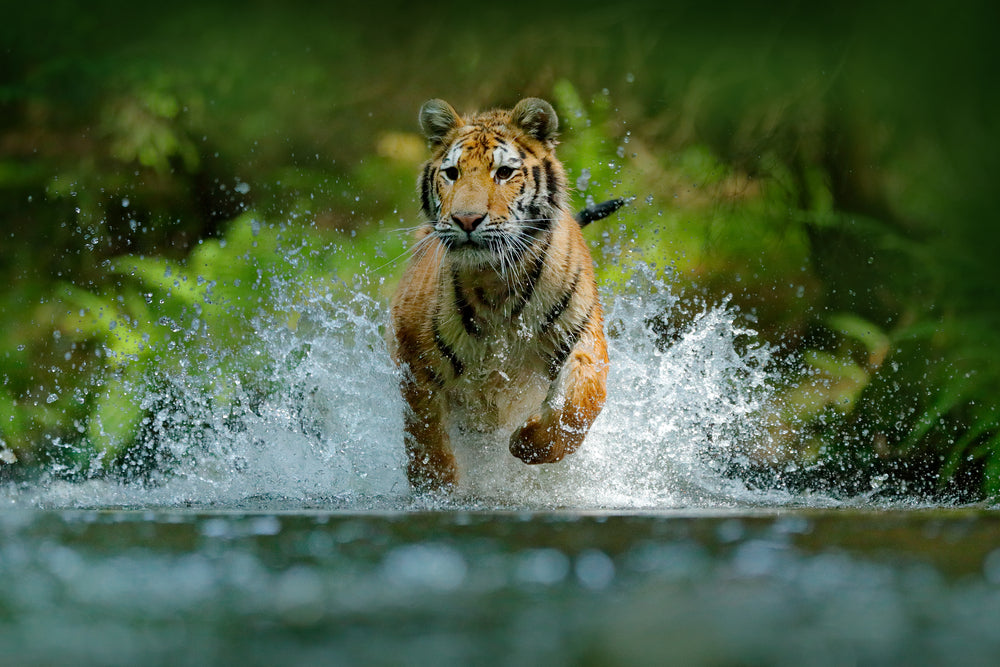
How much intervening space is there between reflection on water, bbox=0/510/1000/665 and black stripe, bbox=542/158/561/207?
162 cm

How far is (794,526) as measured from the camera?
182 cm

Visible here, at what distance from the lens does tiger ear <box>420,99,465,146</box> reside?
11.3ft

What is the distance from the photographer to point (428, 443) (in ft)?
11.0

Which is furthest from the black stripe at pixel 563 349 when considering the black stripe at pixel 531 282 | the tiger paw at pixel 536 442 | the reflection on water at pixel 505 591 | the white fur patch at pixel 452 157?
the reflection on water at pixel 505 591

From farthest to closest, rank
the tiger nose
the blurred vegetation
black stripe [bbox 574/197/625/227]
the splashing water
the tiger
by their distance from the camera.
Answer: the blurred vegetation → black stripe [bbox 574/197/625/227] → the splashing water → the tiger → the tiger nose

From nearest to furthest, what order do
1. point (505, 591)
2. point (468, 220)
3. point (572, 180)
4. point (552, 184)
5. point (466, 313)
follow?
point (505, 591)
point (468, 220)
point (466, 313)
point (552, 184)
point (572, 180)

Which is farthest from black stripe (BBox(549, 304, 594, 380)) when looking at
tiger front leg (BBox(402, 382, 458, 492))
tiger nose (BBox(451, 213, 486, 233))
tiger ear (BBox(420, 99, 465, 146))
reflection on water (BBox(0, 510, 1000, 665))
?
A: reflection on water (BBox(0, 510, 1000, 665))

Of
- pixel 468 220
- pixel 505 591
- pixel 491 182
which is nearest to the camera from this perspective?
pixel 505 591

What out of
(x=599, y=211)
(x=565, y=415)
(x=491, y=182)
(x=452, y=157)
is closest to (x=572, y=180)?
(x=599, y=211)

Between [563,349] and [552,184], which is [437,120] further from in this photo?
[563,349]

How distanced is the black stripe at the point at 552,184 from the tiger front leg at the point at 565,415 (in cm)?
51

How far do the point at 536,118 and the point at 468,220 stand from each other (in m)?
0.62

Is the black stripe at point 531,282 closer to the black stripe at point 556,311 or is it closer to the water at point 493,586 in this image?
the black stripe at point 556,311

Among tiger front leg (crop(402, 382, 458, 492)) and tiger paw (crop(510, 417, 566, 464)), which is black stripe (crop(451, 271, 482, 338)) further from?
tiger paw (crop(510, 417, 566, 464))
